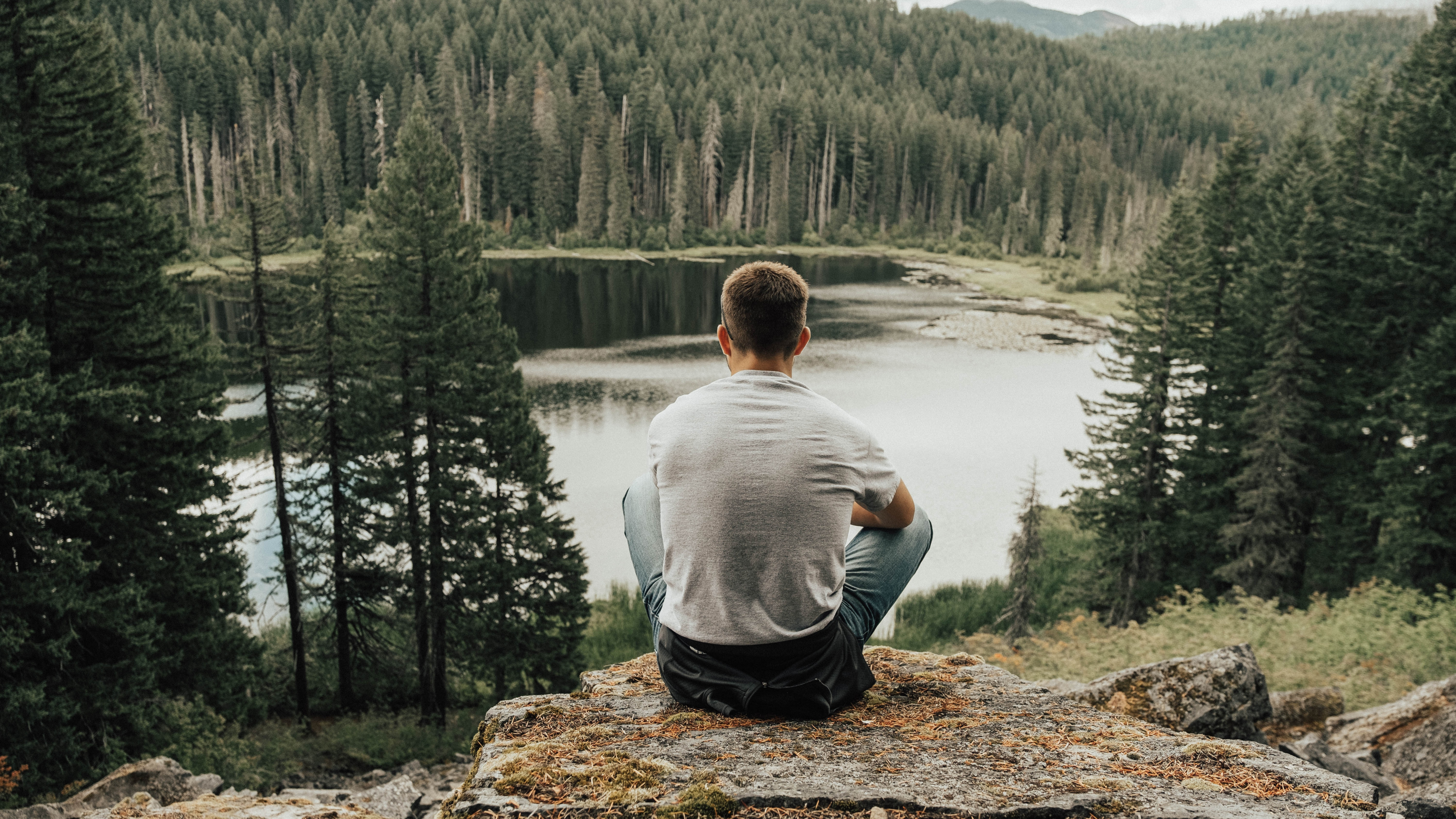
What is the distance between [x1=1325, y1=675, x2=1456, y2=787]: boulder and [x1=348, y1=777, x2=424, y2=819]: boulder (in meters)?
6.64

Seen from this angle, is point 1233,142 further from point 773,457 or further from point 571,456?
point 773,457

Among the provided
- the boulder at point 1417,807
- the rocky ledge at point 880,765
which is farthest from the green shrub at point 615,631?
the rocky ledge at point 880,765

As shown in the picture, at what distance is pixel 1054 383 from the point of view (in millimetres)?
39469

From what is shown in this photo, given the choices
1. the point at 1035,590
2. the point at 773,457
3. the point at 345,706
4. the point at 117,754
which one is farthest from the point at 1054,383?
the point at 773,457

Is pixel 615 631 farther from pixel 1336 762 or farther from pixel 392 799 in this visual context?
pixel 1336 762

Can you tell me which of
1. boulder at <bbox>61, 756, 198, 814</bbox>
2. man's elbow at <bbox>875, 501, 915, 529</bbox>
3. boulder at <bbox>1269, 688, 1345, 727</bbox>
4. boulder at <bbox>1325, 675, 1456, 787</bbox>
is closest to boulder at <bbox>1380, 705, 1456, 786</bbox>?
boulder at <bbox>1325, 675, 1456, 787</bbox>

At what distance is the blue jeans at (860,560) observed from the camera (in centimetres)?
380

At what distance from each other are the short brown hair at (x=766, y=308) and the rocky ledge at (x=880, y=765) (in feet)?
4.74

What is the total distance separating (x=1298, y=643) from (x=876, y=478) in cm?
1139

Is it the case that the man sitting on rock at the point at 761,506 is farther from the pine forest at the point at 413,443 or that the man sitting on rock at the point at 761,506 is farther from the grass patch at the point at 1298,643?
the pine forest at the point at 413,443

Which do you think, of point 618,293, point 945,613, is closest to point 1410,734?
point 945,613

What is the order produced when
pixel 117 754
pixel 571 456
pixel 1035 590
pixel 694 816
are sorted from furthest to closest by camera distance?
pixel 571 456 < pixel 1035 590 < pixel 117 754 < pixel 694 816

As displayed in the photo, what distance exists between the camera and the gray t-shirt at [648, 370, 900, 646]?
3223 mm

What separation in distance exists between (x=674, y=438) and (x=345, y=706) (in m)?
18.2
